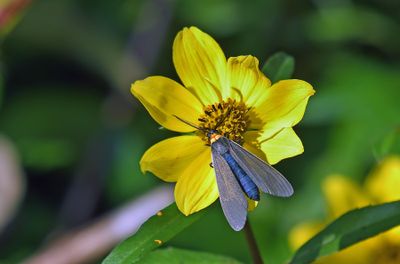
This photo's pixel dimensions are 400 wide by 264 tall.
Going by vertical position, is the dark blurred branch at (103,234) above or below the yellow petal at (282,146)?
below

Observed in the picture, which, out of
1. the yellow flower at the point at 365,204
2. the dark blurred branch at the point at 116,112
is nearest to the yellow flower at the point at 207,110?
the yellow flower at the point at 365,204

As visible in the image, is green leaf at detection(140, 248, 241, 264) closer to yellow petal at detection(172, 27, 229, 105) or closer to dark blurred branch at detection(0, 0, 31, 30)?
yellow petal at detection(172, 27, 229, 105)

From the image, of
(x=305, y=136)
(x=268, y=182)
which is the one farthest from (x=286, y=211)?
(x=268, y=182)

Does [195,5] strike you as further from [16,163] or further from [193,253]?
[193,253]

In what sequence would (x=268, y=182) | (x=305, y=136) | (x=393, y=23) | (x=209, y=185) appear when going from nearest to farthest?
(x=268, y=182) < (x=209, y=185) < (x=305, y=136) < (x=393, y=23)

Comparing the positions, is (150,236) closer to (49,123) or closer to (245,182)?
(245,182)

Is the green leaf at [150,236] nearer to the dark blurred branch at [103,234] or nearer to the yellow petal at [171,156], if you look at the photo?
the yellow petal at [171,156]
